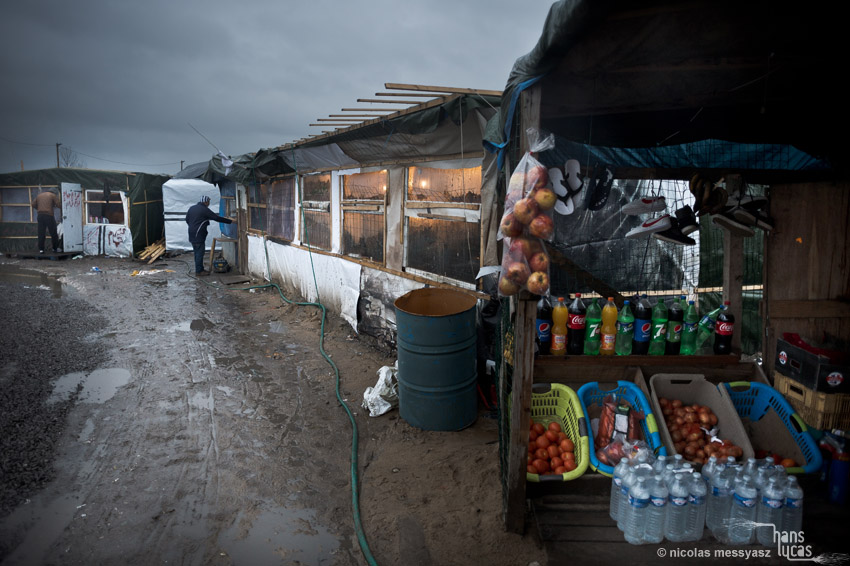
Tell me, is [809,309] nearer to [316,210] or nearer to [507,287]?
[507,287]

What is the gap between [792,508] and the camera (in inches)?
119

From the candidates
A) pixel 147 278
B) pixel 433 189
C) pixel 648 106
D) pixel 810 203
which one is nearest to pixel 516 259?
pixel 648 106

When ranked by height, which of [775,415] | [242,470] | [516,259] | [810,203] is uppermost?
[810,203]

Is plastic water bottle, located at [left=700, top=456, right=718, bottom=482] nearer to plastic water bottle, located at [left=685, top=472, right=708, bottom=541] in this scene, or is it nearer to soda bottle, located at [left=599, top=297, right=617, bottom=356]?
plastic water bottle, located at [left=685, top=472, right=708, bottom=541]

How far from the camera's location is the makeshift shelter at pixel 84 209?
18688mm

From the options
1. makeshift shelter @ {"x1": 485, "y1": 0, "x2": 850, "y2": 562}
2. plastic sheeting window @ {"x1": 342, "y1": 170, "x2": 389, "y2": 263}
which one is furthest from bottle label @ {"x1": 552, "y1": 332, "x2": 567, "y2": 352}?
plastic sheeting window @ {"x1": 342, "y1": 170, "x2": 389, "y2": 263}

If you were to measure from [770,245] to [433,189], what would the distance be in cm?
376

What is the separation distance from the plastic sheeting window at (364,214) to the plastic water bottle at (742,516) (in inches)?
217

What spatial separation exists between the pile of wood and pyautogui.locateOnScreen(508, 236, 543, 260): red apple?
18247 millimetres

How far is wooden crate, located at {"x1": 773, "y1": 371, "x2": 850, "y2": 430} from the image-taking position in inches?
132

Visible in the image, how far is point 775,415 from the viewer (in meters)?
3.79

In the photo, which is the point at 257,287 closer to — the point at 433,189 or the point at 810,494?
the point at 433,189

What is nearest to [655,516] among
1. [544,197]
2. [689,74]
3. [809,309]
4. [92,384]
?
[544,197]

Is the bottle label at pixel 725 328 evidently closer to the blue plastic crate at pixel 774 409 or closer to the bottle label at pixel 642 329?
the blue plastic crate at pixel 774 409
